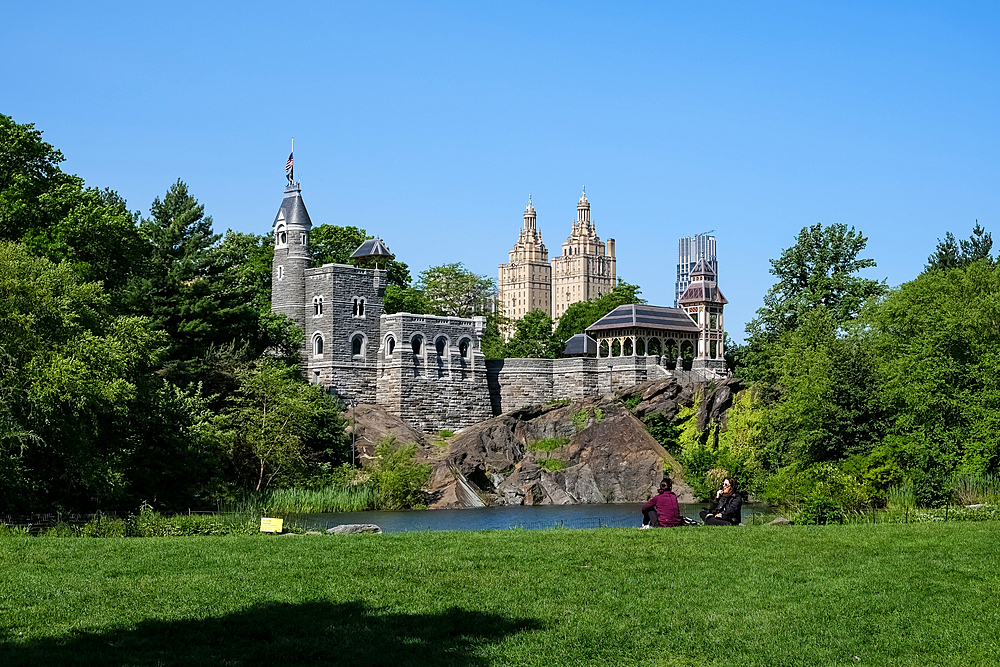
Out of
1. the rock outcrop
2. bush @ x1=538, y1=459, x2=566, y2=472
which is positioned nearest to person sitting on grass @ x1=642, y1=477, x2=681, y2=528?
the rock outcrop

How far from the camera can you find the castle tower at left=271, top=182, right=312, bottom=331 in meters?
54.9

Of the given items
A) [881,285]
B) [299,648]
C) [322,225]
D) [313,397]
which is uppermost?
[322,225]

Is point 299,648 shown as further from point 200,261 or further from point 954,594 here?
point 200,261

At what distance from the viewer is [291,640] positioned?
34.1 ft

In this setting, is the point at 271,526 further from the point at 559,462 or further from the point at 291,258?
the point at 291,258

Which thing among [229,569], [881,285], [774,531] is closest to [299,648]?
[229,569]

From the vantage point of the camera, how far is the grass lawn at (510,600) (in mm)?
10125

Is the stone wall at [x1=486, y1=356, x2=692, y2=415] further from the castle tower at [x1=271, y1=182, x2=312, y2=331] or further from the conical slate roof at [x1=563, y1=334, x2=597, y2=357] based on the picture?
the castle tower at [x1=271, y1=182, x2=312, y2=331]

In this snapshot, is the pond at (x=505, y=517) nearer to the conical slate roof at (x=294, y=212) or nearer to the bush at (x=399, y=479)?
the bush at (x=399, y=479)

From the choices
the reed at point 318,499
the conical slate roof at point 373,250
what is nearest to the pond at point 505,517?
the reed at point 318,499

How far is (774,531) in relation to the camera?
16469 millimetres

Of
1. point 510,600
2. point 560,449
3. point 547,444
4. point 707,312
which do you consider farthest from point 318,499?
point 707,312

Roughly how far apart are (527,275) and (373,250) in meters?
125

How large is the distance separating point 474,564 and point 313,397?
3319 cm
